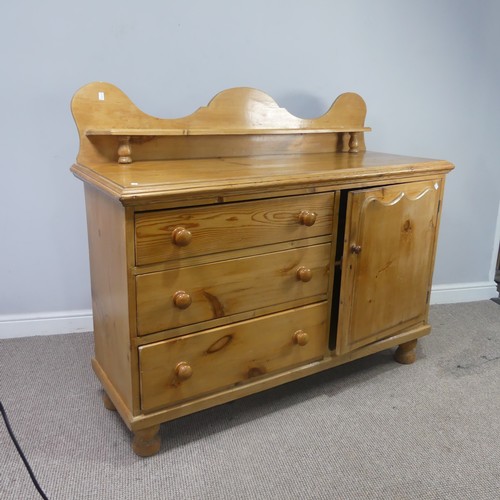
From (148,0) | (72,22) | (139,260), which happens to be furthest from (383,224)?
(72,22)

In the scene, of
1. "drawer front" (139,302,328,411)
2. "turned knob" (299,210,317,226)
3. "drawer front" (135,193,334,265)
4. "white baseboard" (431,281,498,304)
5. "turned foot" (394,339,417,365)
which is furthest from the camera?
"white baseboard" (431,281,498,304)

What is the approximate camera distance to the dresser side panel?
1235 mm

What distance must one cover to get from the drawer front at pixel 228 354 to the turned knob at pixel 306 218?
27cm

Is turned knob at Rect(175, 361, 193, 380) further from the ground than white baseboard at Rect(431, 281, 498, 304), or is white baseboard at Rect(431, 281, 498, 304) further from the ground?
turned knob at Rect(175, 361, 193, 380)

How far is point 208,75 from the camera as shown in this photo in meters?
1.88

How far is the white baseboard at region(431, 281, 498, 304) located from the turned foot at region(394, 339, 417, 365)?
64 cm

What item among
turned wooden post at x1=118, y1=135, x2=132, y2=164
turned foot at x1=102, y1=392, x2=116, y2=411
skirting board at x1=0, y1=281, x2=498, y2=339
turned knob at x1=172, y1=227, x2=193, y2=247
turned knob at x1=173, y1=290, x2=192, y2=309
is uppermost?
turned wooden post at x1=118, y1=135, x2=132, y2=164

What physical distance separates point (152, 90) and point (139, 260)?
0.87 metres

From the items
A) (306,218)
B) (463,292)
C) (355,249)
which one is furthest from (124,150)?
(463,292)

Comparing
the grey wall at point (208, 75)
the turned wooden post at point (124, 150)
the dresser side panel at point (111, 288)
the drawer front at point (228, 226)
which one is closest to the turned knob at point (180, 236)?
the drawer front at point (228, 226)

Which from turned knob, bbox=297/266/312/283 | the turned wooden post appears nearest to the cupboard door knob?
turned knob, bbox=297/266/312/283

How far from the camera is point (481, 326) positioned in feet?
7.42

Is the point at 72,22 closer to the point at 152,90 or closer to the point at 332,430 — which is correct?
the point at 152,90

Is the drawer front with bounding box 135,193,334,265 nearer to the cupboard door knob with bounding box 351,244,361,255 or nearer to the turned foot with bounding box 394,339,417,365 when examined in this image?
the cupboard door knob with bounding box 351,244,361,255
